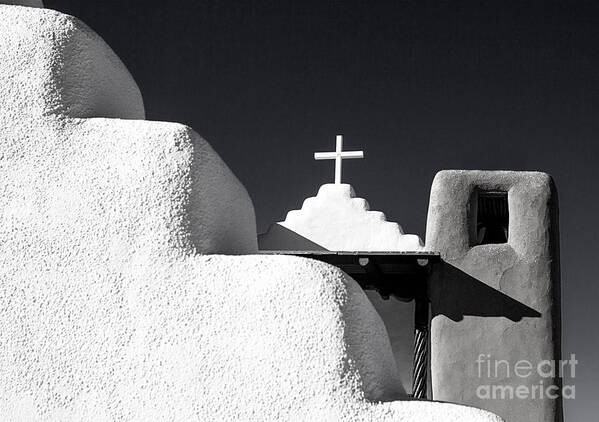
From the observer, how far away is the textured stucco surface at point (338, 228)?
10156 millimetres

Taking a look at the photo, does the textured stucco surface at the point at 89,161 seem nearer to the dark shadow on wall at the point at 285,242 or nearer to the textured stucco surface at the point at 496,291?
the textured stucco surface at the point at 496,291

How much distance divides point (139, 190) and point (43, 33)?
19.5 inches

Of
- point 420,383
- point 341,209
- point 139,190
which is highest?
point 139,190

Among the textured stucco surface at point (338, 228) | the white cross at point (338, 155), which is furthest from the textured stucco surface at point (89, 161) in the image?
the white cross at point (338, 155)

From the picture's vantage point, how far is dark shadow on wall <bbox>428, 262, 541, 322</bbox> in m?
7.07

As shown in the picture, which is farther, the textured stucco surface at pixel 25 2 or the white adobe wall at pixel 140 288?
the textured stucco surface at pixel 25 2

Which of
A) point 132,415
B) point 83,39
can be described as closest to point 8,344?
point 132,415

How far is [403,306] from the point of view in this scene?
340 inches

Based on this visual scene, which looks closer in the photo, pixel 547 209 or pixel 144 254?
pixel 144 254

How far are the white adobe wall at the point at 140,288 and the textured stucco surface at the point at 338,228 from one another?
8.27 meters

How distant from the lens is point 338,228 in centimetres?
1038

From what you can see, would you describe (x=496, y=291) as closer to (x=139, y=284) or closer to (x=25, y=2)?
(x=25, y=2)

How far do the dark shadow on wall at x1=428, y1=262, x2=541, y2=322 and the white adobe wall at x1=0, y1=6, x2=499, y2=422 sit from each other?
18.0ft

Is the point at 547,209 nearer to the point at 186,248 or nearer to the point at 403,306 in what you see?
the point at 403,306
